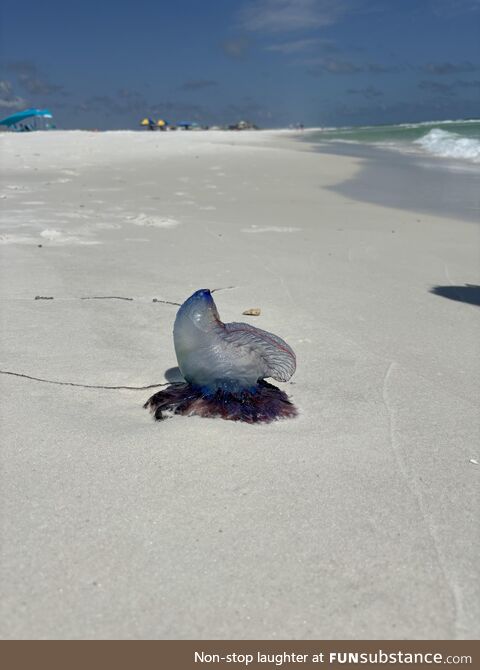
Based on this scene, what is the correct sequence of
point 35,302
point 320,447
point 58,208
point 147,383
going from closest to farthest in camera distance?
point 320,447 < point 147,383 < point 35,302 < point 58,208

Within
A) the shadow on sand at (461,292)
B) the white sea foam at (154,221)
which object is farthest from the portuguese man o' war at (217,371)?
the white sea foam at (154,221)

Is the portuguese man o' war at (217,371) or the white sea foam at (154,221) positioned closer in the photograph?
the portuguese man o' war at (217,371)

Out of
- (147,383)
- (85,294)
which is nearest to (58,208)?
(85,294)

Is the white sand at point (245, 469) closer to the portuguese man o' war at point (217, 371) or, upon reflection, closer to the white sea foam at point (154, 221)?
the portuguese man o' war at point (217, 371)

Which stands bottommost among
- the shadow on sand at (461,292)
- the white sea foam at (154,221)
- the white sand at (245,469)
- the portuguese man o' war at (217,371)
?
the shadow on sand at (461,292)

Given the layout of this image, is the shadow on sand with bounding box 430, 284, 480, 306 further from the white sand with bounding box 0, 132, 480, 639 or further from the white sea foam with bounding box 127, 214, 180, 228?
the white sea foam with bounding box 127, 214, 180, 228

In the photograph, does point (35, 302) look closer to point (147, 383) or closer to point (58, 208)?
point (147, 383)

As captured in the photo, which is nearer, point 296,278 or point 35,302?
point 35,302
